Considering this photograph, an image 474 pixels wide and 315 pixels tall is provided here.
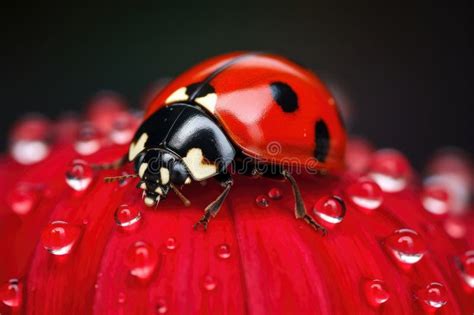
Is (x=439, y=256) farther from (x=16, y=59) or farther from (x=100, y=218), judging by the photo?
(x=16, y=59)

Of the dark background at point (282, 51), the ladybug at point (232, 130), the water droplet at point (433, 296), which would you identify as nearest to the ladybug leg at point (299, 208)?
the ladybug at point (232, 130)

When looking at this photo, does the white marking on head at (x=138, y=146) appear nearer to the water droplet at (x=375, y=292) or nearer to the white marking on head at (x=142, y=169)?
the white marking on head at (x=142, y=169)

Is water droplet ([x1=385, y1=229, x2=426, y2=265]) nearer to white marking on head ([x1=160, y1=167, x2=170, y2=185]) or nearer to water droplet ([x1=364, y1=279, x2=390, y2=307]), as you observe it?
water droplet ([x1=364, y1=279, x2=390, y2=307])

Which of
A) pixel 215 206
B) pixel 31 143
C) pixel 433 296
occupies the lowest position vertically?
pixel 433 296

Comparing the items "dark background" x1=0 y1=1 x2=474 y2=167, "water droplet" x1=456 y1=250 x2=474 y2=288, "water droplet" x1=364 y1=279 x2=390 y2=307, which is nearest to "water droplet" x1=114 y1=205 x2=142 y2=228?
"water droplet" x1=364 y1=279 x2=390 y2=307

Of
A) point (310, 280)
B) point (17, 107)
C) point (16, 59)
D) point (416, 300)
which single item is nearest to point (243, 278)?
point (310, 280)

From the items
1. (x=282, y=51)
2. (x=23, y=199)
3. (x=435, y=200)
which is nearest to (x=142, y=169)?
(x=23, y=199)

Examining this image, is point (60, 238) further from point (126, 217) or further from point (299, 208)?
point (299, 208)
